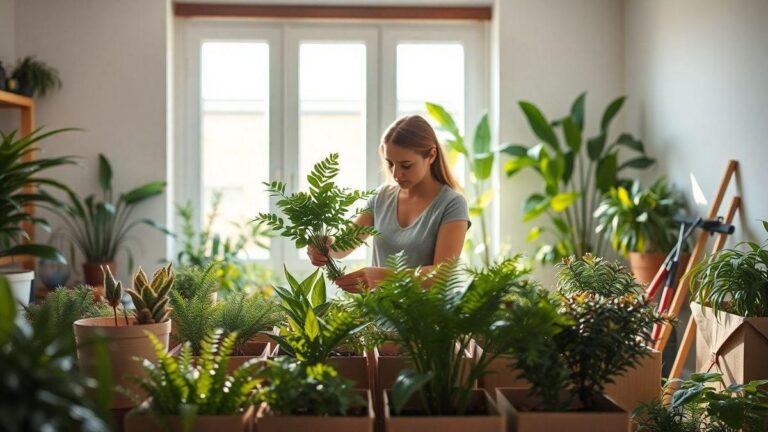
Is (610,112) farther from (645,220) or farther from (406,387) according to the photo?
(406,387)

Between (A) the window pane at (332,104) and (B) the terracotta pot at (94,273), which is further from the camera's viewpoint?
(A) the window pane at (332,104)

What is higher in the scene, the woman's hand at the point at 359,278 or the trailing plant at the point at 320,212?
the trailing plant at the point at 320,212

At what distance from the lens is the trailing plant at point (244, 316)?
1929 millimetres

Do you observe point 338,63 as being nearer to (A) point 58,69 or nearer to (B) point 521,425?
(A) point 58,69

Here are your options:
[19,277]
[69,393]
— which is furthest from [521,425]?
[19,277]

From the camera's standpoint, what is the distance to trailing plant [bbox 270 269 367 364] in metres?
1.56

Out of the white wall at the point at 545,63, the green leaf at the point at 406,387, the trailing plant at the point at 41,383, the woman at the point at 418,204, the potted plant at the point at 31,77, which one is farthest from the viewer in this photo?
the white wall at the point at 545,63

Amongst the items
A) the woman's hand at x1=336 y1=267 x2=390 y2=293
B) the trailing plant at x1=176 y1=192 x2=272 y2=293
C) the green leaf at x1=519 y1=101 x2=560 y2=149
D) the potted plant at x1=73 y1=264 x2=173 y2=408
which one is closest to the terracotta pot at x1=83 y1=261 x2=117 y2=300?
the trailing plant at x1=176 y1=192 x2=272 y2=293

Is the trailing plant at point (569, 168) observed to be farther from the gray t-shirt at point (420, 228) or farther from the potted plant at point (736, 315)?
the gray t-shirt at point (420, 228)

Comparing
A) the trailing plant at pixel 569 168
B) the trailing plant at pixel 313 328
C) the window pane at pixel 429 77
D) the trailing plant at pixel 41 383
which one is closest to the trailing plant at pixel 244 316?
the trailing plant at pixel 313 328

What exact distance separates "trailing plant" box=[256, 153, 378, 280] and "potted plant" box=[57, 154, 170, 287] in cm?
342

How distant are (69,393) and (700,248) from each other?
3762mm

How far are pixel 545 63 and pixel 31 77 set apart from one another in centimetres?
348

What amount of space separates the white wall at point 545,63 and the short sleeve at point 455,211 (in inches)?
103
